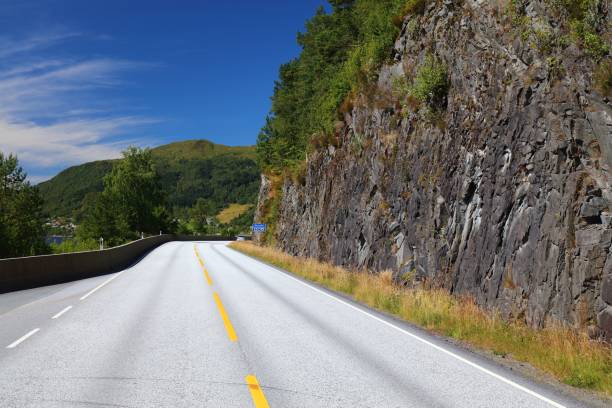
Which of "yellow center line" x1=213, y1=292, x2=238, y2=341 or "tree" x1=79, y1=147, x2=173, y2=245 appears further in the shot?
"tree" x1=79, y1=147, x2=173, y2=245

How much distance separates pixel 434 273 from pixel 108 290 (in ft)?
34.8

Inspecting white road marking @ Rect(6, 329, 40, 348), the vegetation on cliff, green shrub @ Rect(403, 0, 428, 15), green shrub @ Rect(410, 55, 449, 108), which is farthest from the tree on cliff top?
white road marking @ Rect(6, 329, 40, 348)

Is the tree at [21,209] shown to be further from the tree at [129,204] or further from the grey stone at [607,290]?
the grey stone at [607,290]

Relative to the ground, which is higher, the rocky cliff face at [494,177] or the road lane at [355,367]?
the rocky cliff face at [494,177]

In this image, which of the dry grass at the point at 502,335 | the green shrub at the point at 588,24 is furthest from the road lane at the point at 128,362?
the green shrub at the point at 588,24

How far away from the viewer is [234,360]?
7402 millimetres

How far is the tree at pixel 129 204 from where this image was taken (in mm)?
85000

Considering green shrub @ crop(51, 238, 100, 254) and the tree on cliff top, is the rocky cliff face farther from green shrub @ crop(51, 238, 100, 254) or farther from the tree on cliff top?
green shrub @ crop(51, 238, 100, 254)

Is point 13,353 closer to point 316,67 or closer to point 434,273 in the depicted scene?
point 434,273

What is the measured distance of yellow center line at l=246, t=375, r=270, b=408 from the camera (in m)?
5.40

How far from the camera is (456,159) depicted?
50.5 feet

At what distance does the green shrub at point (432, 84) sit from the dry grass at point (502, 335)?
685 cm

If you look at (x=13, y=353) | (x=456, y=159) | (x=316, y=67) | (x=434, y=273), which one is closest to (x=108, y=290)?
(x=13, y=353)

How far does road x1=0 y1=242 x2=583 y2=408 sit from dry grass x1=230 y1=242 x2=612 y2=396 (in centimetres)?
64
